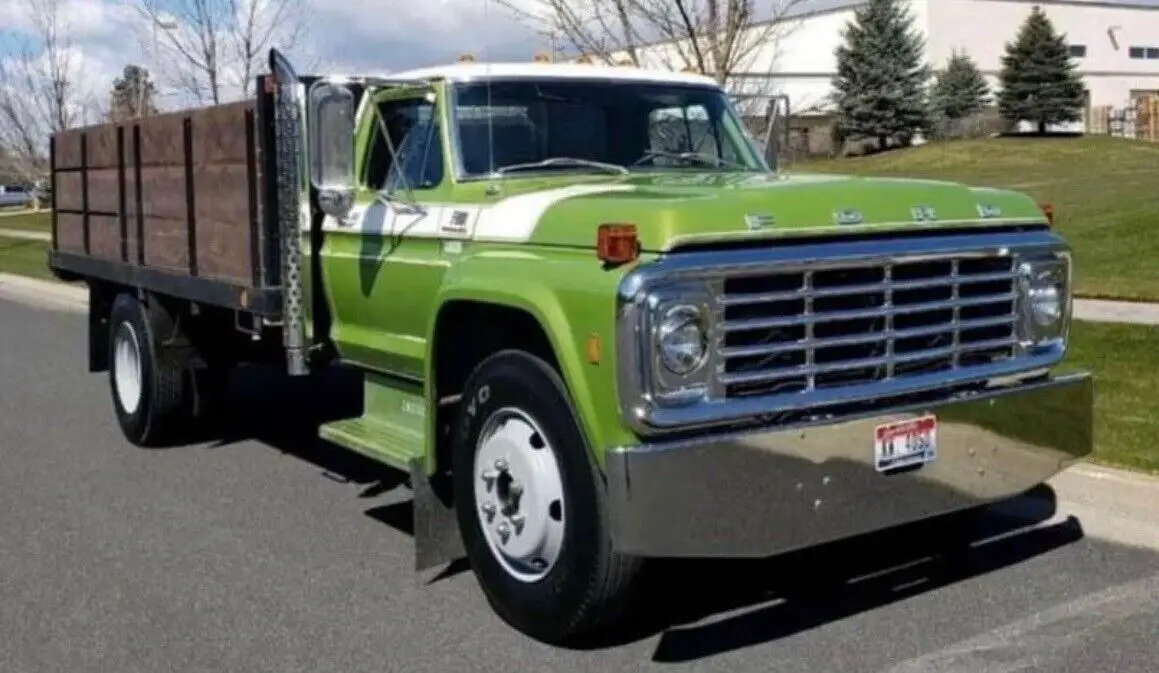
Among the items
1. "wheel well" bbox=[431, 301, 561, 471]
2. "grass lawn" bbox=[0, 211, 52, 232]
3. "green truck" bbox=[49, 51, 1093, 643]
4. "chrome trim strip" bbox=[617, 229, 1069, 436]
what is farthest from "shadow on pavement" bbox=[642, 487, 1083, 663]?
"grass lawn" bbox=[0, 211, 52, 232]

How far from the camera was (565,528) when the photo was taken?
514cm

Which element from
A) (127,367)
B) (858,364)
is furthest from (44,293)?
(858,364)

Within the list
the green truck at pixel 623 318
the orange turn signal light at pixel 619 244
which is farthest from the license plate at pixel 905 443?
the orange turn signal light at pixel 619 244

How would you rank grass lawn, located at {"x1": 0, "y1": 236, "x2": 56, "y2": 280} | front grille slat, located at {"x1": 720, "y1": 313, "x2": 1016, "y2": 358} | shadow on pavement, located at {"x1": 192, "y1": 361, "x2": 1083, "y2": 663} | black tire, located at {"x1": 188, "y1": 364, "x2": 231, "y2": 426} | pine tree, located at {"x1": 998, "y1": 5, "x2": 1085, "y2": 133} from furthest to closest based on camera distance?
pine tree, located at {"x1": 998, "y1": 5, "x2": 1085, "y2": 133} → grass lawn, located at {"x1": 0, "y1": 236, "x2": 56, "y2": 280} → black tire, located at {"x1": 188, "y1": 364, "x2": 231, "y2": 426} → shadow on pavement, located at {"x1": 192, "y1": 361, "x2": 1083, "y2": 663} → front grille slat, located at {"x1": 720, "y1": 313, "x2": 1016, "y2": 358}

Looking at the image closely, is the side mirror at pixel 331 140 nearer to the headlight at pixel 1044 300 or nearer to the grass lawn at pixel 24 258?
the headlight at pixel 1044 300

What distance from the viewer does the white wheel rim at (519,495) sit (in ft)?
17.2

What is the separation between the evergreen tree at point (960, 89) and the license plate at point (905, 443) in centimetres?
5343

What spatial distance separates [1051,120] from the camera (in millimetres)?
56750

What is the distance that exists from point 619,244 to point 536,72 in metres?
2.15

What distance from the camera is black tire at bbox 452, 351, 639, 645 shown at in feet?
16.4

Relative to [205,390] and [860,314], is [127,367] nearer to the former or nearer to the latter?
[205,390]

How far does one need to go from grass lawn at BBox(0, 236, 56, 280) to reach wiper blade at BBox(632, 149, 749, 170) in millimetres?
17517

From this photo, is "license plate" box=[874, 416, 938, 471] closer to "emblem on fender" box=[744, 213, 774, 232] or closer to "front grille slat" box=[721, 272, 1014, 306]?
"front grille slat" box=[721, 272, 1014, 306]

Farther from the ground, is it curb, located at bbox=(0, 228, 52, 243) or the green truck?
curb, located at bbox=(0, 228, 52, 243)
